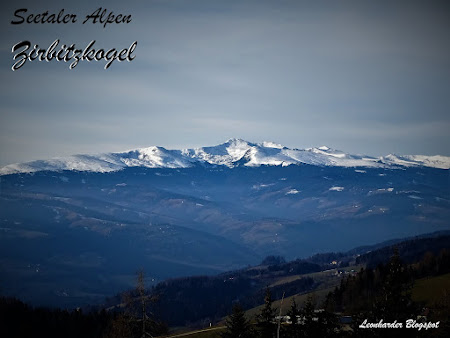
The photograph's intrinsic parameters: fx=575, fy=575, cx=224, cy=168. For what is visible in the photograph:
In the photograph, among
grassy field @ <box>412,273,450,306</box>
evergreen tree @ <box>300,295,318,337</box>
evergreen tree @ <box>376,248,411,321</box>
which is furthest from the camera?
grassy field @ <box>412,273,450,306</box>

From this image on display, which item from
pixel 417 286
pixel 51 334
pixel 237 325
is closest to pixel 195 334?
pixel 237 325

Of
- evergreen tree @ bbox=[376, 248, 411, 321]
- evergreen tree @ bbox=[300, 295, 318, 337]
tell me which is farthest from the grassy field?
evergreen tree @ bbox=[376, 248, 411, 321]

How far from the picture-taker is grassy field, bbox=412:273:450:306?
12918 cm

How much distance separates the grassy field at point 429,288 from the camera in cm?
12918

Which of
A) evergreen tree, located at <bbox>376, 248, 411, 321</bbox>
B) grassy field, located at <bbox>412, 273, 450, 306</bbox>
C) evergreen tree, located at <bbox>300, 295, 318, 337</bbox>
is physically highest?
evergreen tree, located at <bbox>376, 248, 411, 321</bbox>

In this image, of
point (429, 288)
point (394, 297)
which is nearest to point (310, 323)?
point (394, 297)

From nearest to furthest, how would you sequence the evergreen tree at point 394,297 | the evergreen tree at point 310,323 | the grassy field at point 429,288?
1. the evergreen tree at point 394,297
2. the evergreen tree at point 310,323
3. the grassy field at point 429,288

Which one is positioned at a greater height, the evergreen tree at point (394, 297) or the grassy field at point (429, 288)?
the evergreen tree at point (394, 297)

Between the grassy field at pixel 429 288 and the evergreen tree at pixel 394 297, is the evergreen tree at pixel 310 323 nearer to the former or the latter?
the evergreen tree at pixel 394 297

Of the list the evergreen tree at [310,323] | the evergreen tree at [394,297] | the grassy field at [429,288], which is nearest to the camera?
the evergreen tree at [394,297]

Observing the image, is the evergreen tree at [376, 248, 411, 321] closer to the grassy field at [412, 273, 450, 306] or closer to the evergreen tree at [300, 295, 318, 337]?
the evergreen tree at [300, 295, 318, 337]

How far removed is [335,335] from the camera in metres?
60.6

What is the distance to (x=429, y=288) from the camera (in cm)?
14088

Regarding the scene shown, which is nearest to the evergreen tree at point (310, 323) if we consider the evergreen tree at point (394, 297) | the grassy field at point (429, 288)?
the evergreen tree at point (394, 297)
